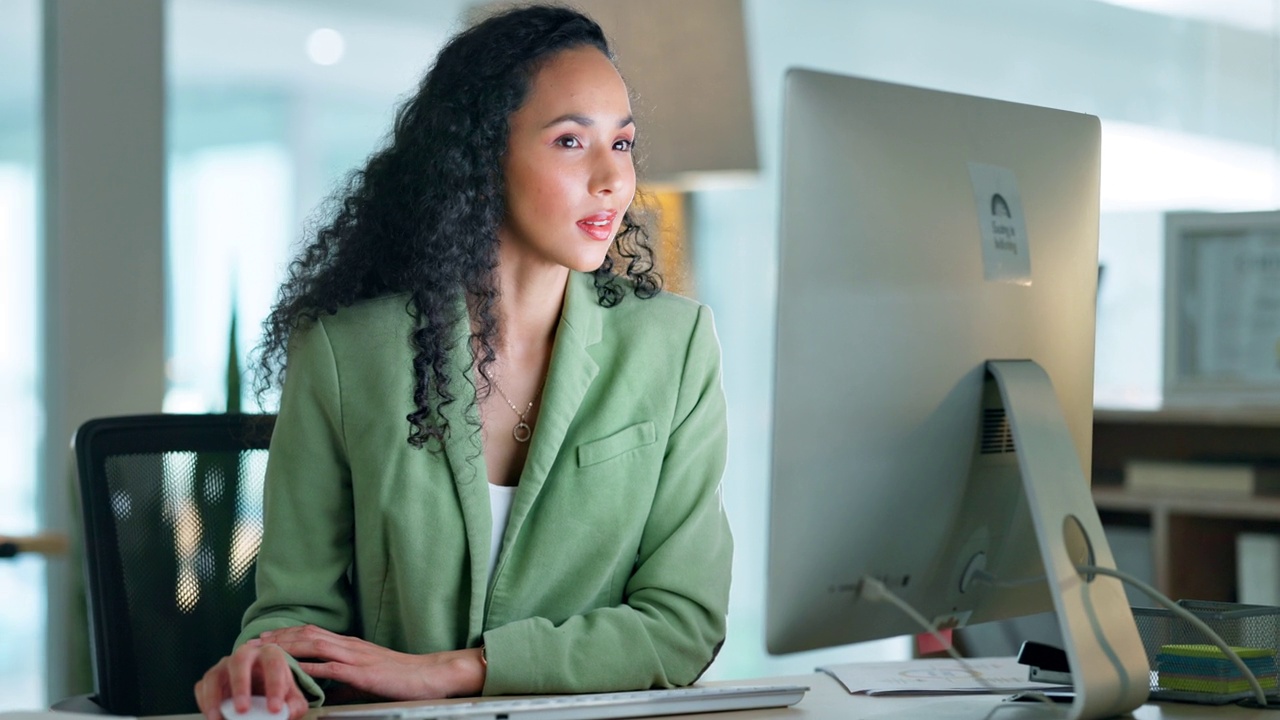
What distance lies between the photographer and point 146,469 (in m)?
1.75

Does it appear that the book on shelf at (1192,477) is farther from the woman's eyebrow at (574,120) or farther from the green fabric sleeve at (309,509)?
the green fabric sleeve at (309,509)

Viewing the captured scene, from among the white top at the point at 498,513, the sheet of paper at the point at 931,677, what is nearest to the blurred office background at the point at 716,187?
the white top at the point at 498,513

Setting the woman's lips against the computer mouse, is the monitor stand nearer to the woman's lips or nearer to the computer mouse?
the woman's lips

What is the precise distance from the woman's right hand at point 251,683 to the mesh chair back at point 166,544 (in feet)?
1.60

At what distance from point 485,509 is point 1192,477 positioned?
72.0 inches

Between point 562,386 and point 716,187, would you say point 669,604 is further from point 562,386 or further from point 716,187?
point 716,187

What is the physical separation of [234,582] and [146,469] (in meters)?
0.19

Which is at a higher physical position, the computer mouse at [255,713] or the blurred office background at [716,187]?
the blurred office background at [716,187]

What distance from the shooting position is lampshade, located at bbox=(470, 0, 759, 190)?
2.43 m

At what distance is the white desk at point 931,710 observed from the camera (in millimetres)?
1238

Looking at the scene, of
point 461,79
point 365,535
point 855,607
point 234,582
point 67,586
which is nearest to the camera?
point 855,607

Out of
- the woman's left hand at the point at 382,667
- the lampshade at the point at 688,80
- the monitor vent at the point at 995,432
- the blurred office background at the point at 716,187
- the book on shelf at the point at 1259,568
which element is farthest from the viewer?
the blurred office background at the point at 716,187

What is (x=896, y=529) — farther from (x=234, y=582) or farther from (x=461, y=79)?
(x=234, y=582)

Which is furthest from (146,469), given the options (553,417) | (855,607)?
(855,607)
